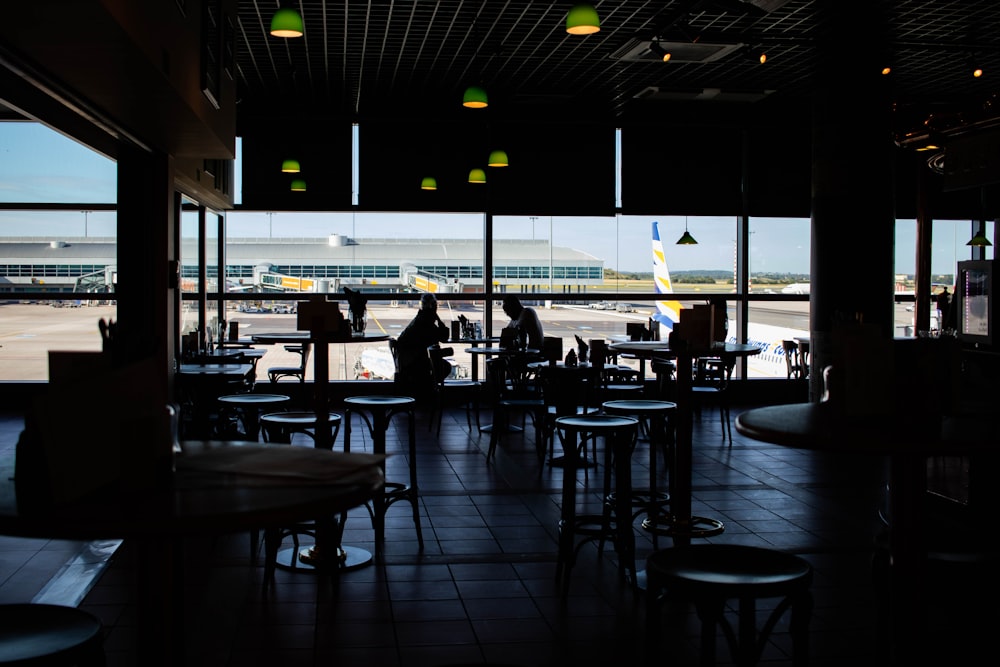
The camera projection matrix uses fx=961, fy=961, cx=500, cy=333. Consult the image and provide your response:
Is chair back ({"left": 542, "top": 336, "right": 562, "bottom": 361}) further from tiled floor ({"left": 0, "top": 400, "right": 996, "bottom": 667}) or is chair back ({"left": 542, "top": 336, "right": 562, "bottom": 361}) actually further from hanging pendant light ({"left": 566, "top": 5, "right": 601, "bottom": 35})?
hanging pendant light ({"left": 566, "top": 5, "right": 601, "bottom": 35})

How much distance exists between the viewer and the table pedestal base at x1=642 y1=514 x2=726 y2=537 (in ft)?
16.3

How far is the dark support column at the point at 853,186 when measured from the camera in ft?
28.7

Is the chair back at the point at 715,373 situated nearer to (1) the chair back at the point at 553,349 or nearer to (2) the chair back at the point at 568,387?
(2) the chair back at the point at 568,387

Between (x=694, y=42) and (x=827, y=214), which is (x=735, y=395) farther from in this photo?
(x=694, y=42)

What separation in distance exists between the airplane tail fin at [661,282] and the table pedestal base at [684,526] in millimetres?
6729

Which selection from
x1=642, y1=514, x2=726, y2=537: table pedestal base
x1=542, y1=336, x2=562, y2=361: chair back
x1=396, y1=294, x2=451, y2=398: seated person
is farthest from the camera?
x1=396, y1=294, x2=451, y2=398: seated person

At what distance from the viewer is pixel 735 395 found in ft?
37.7

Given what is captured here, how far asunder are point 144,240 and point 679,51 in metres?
4.62

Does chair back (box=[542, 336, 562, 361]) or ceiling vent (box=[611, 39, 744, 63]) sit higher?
ceiling vent (box=[611, 39, 744, 63])

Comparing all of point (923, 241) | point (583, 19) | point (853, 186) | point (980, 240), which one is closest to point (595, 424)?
point (583, 19)

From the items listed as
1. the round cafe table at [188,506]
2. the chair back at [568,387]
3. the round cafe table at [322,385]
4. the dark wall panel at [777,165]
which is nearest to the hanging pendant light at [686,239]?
the dark wall panel at [777,165]

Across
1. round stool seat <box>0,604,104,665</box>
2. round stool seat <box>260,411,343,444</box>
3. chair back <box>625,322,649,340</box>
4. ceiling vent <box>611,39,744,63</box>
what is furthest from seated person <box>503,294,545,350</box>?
round stool seat <box>0,604,104,665</box>

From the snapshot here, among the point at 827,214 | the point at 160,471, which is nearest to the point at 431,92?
the point at 827,214

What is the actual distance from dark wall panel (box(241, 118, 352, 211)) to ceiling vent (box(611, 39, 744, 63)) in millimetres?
3711
